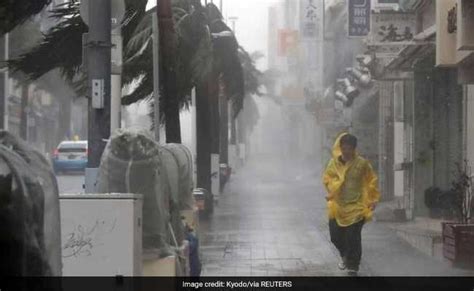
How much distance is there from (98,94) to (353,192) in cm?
321

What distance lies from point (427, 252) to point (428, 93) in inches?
244

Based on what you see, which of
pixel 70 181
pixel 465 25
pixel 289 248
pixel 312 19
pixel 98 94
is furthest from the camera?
pixel 312 19

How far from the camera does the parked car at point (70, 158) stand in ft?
118

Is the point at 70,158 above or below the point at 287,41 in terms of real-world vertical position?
below

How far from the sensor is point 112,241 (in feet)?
18.1

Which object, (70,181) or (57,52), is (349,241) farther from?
(70,181)

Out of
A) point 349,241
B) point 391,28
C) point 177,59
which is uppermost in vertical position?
point 391,28

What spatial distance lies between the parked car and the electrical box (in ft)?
90.3

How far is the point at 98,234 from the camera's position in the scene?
5504 mm

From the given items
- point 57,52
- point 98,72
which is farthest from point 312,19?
point 98,72

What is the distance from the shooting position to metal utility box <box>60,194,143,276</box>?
216 inches

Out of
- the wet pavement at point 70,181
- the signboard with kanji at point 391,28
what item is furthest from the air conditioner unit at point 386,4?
the wet pavement at point 70,181

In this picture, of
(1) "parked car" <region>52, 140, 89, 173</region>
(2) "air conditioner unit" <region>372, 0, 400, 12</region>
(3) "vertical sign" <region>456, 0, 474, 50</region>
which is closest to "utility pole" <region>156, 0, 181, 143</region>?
(3) "vertical sign" <region>456, 0, 474, 50</region>

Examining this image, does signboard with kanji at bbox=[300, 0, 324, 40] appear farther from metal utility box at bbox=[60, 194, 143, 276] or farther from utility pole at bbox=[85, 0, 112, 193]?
metal utility box at bbox=[60, 194, 143, 276]
